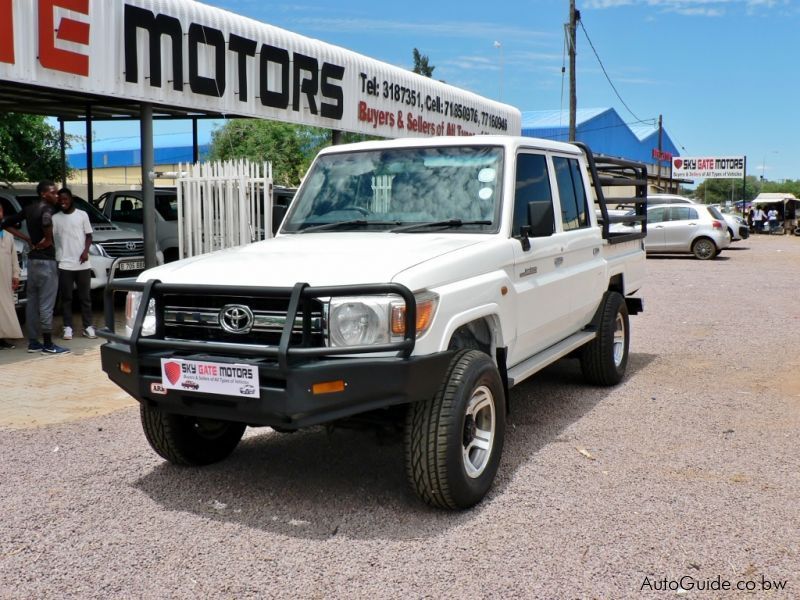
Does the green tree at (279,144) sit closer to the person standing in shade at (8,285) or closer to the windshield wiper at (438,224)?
the person standing in shade at (8,285)

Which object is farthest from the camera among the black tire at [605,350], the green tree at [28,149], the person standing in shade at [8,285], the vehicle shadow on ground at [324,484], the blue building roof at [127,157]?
the blue building roof at [127,157]

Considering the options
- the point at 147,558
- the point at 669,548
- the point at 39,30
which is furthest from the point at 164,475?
the point at 39,30

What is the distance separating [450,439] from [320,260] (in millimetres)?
1137

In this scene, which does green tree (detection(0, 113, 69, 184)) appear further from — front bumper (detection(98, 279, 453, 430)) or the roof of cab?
front bumper (detection(98, 279, 453, 430))

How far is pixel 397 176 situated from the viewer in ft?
17.5

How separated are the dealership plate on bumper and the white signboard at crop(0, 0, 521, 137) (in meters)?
6.48

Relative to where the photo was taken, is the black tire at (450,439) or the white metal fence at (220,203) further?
the white metal fence at (220,203)

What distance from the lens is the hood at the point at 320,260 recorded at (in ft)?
13.0

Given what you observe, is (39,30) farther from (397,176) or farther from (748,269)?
(748,269)

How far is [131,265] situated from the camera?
38.4ft

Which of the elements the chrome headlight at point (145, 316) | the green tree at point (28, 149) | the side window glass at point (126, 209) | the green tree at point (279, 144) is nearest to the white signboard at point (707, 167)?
the green tree at point (279, 144)

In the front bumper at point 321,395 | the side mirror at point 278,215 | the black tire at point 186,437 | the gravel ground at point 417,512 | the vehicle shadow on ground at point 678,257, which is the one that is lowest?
the gravel ground at point 417,512

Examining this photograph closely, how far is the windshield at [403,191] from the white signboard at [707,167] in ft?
227

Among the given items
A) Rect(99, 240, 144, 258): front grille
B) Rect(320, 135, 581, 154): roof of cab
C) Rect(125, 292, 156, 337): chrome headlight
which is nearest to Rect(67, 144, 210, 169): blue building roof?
Rect(99, 240, 144, 258): front grille
